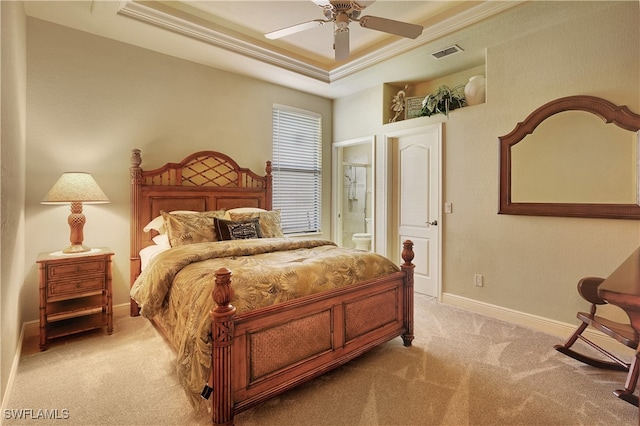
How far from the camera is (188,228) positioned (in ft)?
9.86

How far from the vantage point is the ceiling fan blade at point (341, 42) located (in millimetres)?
2396

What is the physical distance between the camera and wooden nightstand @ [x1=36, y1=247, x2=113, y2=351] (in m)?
2.46

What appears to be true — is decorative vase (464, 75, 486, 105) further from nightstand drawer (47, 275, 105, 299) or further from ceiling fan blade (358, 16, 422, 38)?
nightstand drawer (47, 275, 105, 299)

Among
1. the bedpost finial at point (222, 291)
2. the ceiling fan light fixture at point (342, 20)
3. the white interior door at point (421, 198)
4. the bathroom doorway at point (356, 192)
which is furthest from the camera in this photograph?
the bathroom doorway at point (356, 192)

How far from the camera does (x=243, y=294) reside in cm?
176

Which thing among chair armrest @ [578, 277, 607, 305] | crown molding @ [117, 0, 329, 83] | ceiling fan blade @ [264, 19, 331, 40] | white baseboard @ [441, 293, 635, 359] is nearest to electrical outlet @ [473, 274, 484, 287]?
white baseboard @ [441, 293, 635, 359]

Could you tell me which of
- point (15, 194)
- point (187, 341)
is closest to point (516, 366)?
point (187, 341)

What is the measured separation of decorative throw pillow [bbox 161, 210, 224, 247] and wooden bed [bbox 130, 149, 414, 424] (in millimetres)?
478

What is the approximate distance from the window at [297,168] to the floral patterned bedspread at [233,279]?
1855 millimetres

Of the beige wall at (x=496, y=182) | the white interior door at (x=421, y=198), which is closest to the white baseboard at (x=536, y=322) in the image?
the beige wall at (x=496, y=182)

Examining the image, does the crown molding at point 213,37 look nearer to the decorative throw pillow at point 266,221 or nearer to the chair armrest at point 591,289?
the decorative throw pillow at point 266,221

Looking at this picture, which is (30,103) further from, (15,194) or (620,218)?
(620,218)

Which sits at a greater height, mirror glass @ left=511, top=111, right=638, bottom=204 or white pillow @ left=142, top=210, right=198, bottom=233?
mirror glass @ left=511, top=111, right=638, bottom=204

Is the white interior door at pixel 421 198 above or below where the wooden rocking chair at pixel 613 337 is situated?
above
